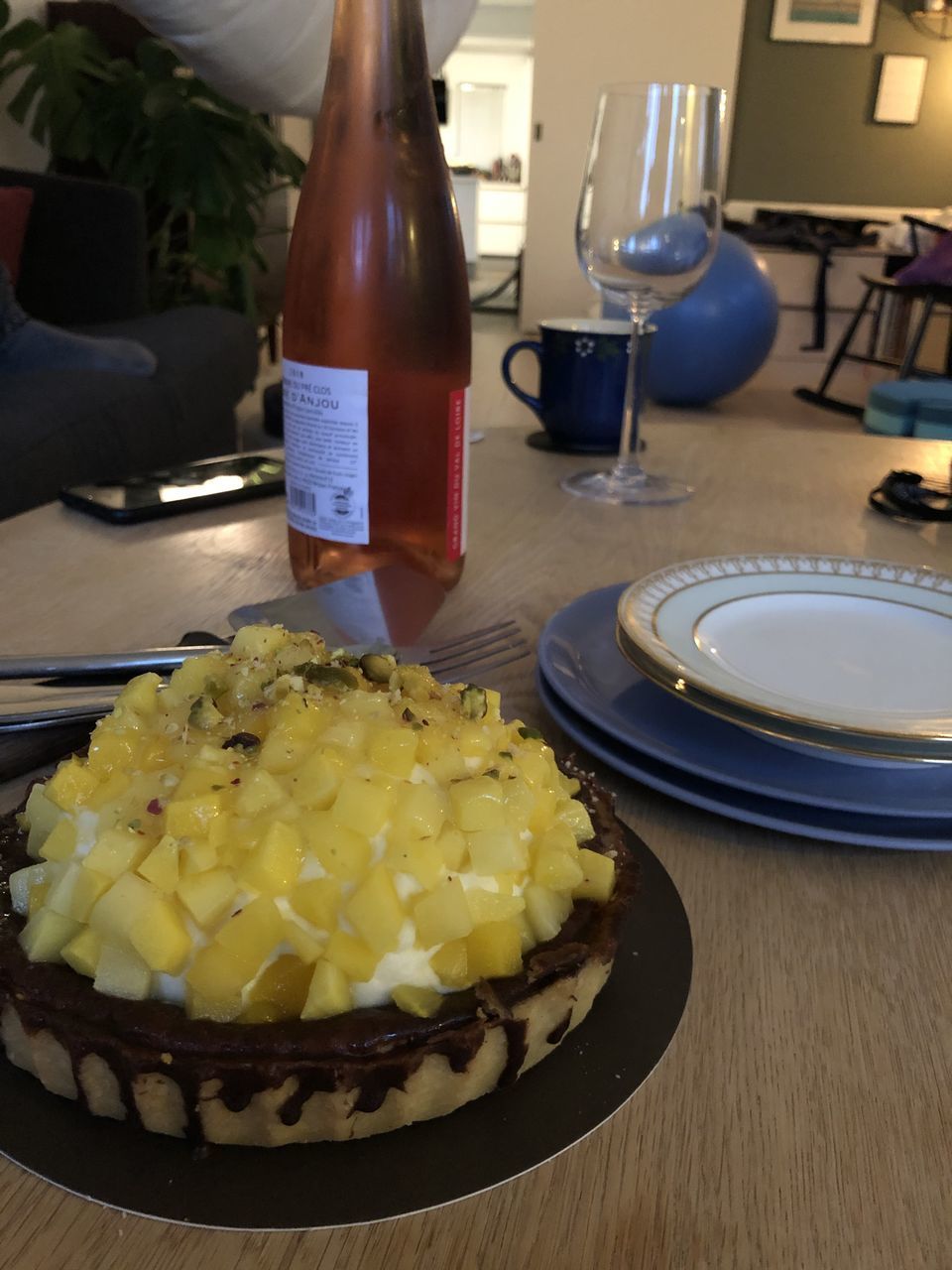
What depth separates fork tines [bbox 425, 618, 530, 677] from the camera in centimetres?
55

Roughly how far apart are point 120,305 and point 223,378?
1.44 feet

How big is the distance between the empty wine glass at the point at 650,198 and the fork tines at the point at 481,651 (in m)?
0.35

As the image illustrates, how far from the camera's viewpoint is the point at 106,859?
270mm

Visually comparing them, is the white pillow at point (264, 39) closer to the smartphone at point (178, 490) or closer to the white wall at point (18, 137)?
the smartphone at point (178, 490)

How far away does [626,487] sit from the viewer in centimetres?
96

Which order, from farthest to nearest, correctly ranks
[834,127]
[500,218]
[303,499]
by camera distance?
[500,218] → [834,127] → [303,499]

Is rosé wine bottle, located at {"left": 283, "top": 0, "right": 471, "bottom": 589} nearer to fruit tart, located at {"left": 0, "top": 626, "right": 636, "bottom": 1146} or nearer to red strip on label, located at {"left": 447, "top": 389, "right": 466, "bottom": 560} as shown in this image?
red strip on label, located at {"left": 447, "top": 389, "right": 466, "bottom": 560}

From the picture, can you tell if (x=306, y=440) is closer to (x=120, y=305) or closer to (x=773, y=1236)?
(x=773, y=1236)

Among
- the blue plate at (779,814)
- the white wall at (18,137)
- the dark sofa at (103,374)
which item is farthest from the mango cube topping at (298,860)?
the white wall at (18,137)

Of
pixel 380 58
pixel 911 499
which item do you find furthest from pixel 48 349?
pixel 911 499

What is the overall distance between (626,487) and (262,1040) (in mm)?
772

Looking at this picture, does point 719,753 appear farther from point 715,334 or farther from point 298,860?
point 715,334

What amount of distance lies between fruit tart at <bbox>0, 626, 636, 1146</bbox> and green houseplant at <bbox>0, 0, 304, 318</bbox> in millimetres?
2565

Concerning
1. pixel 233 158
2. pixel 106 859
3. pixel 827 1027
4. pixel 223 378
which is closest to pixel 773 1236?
pixel 827 1027
